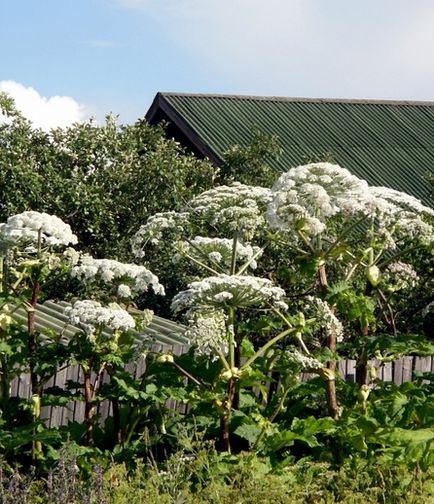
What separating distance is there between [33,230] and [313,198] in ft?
6.50

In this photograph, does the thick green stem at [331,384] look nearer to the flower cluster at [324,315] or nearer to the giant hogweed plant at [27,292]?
the flower cluster at [324,315]

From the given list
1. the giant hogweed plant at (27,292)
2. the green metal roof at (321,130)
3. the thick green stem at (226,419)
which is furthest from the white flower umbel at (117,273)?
the green metal roof at (321,130)

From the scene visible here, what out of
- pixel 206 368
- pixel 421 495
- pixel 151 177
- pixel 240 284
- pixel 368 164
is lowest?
pixel 421 495

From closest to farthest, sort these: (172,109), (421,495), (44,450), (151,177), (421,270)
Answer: (421,495) < (44,450) < (421,270) < (151,177) < (172,109)

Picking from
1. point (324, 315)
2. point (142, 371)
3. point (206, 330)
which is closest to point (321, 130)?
point (142, 371)

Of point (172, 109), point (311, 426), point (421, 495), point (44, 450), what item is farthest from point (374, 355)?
point (172, 109)

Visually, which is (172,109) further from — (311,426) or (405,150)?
(311,426)

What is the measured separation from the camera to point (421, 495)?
19.6 ft

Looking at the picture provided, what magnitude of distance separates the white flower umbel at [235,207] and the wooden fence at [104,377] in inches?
64.4

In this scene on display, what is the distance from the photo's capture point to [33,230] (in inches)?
306

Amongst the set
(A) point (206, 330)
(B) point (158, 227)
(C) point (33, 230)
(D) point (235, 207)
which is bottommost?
(A) point (206, 330)

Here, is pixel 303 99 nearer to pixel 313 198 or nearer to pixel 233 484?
pixel 313 198

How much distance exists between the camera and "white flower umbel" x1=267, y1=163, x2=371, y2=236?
741 centimetres

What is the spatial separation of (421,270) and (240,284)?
8.65 m
